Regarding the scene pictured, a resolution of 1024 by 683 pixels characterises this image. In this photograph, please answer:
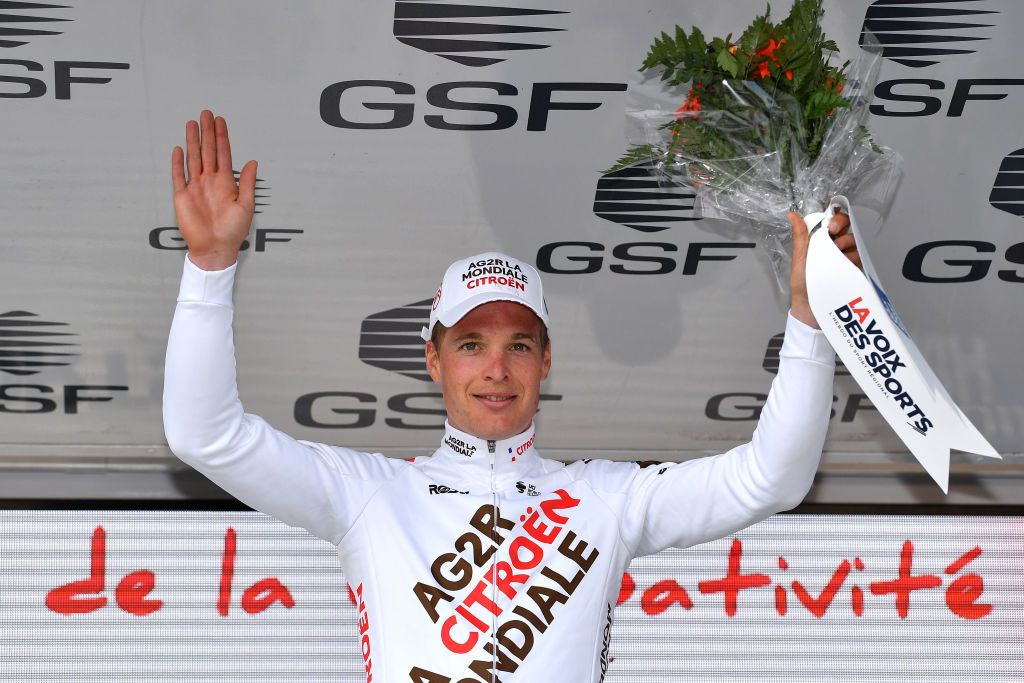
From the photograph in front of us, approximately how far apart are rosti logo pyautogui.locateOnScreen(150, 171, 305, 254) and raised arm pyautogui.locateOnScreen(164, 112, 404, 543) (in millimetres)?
716

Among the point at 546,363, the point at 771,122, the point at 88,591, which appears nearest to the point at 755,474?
the point at 546,363

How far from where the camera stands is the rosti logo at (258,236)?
2412 mm

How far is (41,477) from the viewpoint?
2.82 m

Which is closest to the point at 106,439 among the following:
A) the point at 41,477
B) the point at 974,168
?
the point at 41,477

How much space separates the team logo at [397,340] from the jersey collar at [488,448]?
695 mm

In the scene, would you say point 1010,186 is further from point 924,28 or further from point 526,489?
point 526,489

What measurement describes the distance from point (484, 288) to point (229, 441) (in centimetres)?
49

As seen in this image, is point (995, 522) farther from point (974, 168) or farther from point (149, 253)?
point (149, 253)

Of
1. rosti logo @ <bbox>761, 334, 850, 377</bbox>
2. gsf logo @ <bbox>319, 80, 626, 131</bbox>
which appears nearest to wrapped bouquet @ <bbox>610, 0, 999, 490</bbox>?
gsf logo @ <bbox>319, 80, 626, 131</bbox>

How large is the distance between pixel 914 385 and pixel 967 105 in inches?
38.5

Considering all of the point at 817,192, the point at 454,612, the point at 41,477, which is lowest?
the point at 41,477

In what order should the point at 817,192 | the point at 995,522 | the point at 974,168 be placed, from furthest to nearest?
1. the point at 995,522
2. the point at 974,168
3. the point at 817,192

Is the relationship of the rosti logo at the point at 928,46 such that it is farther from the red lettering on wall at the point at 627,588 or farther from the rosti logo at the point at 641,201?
the red lettering on wall at the point at 627,588

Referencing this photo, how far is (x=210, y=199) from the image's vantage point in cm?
164
